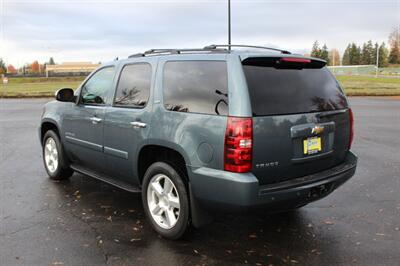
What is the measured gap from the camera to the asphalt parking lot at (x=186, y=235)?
143 inches

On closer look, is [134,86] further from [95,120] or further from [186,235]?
[186,235]

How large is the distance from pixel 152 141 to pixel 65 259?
1344 millimetres

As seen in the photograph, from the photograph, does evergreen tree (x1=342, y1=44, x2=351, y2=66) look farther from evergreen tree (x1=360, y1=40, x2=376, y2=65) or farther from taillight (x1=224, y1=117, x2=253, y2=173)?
taillight (x1=224, y1=117, x2=253, y2=173)

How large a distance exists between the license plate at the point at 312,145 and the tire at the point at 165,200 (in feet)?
3.93

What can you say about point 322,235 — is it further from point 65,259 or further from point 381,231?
point 65,259

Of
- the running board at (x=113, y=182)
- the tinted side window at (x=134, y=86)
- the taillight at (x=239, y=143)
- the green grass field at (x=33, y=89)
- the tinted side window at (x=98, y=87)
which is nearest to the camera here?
the taillight at (x=239, y=143)

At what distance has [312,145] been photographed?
3818mm

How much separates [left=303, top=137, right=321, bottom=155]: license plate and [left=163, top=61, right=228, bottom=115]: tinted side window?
2.84 ft

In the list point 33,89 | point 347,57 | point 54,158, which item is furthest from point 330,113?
point 347,57

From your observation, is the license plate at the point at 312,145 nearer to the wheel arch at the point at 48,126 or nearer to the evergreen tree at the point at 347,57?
the wheel arch at the point at 48,126

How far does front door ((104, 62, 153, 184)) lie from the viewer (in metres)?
4.27

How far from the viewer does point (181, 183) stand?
383 centimetres

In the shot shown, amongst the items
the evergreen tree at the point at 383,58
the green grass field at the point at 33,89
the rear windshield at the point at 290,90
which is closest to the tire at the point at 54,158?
the rear windshield at the point at 290,90

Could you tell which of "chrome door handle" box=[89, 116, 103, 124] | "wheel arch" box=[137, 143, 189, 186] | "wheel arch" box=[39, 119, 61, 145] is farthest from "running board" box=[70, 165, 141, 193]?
"wheel arch" box=[39, 119, 61, 145]
